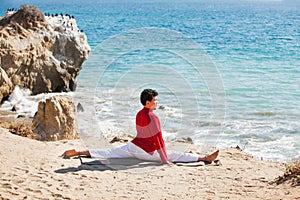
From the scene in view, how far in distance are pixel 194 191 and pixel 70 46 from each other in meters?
14.6

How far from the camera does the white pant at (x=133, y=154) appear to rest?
24.4 feet

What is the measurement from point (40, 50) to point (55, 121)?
28.5 ft

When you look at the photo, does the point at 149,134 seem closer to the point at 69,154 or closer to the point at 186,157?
the point at 186,157

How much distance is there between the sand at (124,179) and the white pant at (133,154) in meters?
0.15

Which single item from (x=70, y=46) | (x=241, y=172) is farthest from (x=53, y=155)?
(x=70, y=46)

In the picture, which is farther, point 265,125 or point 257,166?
point 265,125

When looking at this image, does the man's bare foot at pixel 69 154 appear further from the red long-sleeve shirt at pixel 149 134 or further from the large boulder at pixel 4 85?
the large boulder at pixel 4 85

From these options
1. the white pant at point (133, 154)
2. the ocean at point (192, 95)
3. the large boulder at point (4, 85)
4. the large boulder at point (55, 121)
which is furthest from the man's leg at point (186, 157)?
the large boulder at point (4, 85)

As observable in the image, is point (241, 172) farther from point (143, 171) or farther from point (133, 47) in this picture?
point (133, 47)

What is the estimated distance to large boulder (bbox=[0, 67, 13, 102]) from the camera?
15.8m

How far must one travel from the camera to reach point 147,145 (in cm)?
736

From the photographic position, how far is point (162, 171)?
7113 mm

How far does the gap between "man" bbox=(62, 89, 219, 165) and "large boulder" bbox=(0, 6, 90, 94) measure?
10.2 m

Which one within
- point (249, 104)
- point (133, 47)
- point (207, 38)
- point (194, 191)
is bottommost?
point (194, 191)
